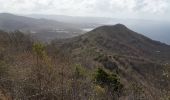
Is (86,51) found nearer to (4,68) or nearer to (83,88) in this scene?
(4,68)

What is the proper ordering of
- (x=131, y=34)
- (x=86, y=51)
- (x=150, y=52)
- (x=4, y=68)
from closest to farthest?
(x=4, y=68), (x=86, y=51), (x=150, y=52), (x=131, y=34)

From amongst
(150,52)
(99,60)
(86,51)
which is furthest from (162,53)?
(99,60)

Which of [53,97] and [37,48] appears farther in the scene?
[37,48]

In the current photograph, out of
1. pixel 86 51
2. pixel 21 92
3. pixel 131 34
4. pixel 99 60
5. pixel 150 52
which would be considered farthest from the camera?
pixel 131 34

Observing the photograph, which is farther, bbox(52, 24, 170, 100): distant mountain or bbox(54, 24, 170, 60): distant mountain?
bbox(54, 24, 170, 60): distant mountain

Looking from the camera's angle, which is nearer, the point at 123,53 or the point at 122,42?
the point at 123,53

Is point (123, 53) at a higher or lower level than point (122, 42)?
lower

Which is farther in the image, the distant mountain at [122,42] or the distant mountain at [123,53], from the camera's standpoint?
the distant mountain at [122,42]

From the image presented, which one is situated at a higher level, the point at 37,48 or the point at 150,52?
the point at 37,48
